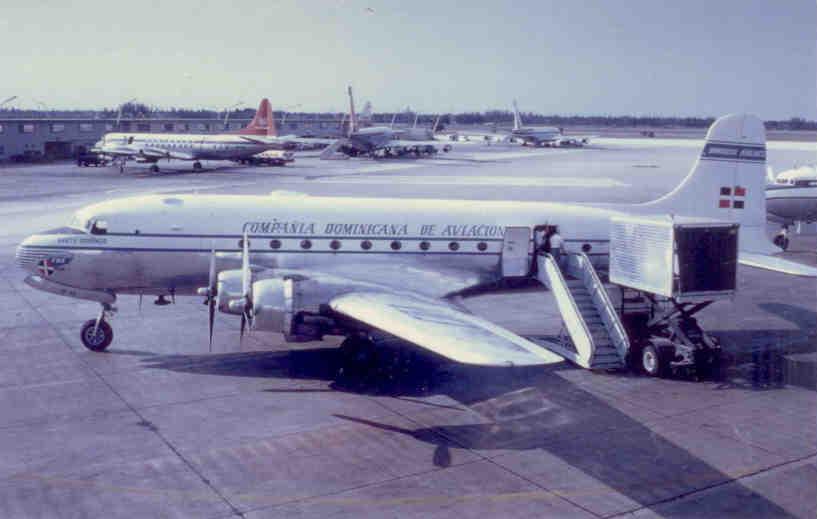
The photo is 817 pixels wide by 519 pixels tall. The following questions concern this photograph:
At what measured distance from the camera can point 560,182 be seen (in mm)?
66188

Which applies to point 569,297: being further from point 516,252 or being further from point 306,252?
point 306,252

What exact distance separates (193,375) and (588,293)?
1030 cm

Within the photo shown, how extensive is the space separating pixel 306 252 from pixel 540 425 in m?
8.16

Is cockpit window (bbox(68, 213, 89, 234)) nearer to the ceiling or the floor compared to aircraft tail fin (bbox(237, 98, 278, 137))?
nearer to the floor

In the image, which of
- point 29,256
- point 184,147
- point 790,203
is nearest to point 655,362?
point 29,256

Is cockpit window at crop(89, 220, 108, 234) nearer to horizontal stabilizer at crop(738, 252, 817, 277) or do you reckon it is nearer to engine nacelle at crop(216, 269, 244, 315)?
engine nacelle at crop(216, 269, 244, 315)

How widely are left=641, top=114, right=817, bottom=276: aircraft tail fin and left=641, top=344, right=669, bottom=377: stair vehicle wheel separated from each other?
616cm

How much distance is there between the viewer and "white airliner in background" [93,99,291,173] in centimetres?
7669

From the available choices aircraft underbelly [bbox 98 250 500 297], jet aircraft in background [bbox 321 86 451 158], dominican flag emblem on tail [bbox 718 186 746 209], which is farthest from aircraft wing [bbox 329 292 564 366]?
jet aircraft in background [bbox 321 86 451 158]

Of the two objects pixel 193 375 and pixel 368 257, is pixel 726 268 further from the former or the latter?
pixel 193 375

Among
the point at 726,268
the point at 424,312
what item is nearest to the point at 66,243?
the point at 424,312

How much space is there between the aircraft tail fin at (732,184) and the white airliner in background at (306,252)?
140mm

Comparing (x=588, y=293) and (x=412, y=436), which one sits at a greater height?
(x=588, y=293)

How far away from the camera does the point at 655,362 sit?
17719 mm
